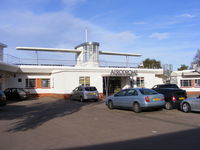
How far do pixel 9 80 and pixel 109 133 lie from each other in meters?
23.7

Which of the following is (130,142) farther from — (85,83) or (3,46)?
(3,46)

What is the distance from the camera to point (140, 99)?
13.4 m

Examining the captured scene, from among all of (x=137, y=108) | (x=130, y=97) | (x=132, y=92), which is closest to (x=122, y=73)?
(x=132, y=92)

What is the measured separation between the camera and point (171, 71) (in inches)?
1334

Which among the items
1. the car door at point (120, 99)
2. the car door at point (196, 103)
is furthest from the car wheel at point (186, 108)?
the car door at point (120, 99)

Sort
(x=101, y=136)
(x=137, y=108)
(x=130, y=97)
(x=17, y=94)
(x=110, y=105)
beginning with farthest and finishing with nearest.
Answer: (x=17, y=94) < (x=110, y=105) < (x=130, y=97) < (x=137, y=108) < (x=101, y=136)

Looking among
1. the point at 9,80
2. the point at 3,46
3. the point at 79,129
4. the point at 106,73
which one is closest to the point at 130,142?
the point at 79,129

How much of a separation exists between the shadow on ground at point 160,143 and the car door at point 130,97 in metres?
6.09

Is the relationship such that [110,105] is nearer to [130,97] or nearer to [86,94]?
[130,97]

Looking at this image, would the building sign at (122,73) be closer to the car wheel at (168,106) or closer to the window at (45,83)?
the window at (45,83)

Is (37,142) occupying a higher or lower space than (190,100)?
lower

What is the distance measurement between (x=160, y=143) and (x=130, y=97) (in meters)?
7.37

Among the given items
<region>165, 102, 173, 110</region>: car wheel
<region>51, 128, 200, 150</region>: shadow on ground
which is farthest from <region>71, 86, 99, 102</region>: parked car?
<region>51, 128, 200, 150</region>: shadow on ground

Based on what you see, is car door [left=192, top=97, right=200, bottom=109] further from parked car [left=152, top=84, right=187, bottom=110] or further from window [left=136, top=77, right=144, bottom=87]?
window [left=136, top=77, right=144, bottom=87]
